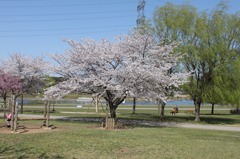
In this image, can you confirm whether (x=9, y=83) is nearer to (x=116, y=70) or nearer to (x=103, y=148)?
(x=116, y=70)

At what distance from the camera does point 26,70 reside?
119 feet

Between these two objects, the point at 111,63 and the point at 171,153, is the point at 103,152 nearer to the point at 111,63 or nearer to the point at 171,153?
the point at 171,153

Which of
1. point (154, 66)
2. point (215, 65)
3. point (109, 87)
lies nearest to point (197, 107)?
point (215, 65)

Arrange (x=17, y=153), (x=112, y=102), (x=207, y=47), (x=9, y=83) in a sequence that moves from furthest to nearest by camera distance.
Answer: (x=9, y=83) < (x=207, y=47) < (x=112, y=102) < (x=17, y=153)

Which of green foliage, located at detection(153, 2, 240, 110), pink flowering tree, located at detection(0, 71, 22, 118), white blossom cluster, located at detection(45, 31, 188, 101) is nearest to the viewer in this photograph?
white blossom cluster, located at detection(45, 31, 188, 101)

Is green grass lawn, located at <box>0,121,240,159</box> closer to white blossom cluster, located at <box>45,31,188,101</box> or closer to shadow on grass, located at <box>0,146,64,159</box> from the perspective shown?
shadow on grass, located at <box>0,146,64,159</box>

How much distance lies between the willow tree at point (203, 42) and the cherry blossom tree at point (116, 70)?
6.26 meters

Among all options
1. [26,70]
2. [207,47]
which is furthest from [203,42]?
[26,70]

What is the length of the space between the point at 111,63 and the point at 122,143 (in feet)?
34.4

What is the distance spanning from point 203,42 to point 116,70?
11341 mm

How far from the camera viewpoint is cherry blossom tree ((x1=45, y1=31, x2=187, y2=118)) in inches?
880

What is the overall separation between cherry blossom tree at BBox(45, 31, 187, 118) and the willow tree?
247 inches

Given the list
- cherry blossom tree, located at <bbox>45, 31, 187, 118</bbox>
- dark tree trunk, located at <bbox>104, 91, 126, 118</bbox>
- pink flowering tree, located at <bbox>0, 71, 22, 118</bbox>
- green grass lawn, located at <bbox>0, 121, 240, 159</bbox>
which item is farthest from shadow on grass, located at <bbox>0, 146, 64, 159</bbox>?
pink flowering tree, located at <bbox>0, 71, 22, 118</bbox>

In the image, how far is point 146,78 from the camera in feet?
73.2
